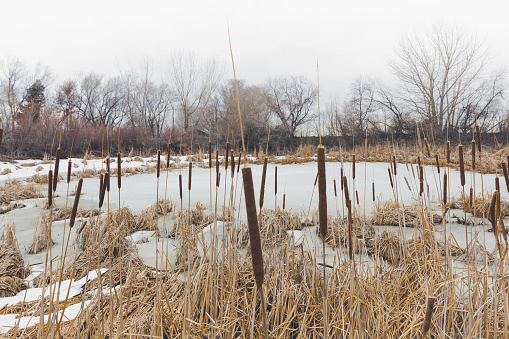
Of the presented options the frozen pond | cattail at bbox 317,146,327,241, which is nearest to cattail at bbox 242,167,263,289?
cattail at bbox 317,146,327,241

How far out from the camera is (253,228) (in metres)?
0.40

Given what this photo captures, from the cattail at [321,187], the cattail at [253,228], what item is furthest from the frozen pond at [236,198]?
the cattail at [253,228]

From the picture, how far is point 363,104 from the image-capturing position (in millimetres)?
18891

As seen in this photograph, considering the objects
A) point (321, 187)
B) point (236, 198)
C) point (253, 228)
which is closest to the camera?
point (253, 228)

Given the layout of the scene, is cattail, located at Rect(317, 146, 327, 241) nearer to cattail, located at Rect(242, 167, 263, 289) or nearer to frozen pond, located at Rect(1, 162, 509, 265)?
cattail, located at Rect(242, 167, 263, 289)

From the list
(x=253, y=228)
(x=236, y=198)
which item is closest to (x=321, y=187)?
(x=253, y=228)

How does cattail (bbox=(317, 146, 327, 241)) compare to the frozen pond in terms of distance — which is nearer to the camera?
cattail (bbox=(317, 146, 327, 241))

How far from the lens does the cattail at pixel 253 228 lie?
0.37 meters

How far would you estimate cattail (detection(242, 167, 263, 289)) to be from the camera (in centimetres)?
37

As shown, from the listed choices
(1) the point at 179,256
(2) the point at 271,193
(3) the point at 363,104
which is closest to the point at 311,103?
(3) the point at 363,104

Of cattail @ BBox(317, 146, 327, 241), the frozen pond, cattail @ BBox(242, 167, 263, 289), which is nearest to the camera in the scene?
cattail @ BBox(242, 167, 263, 289)

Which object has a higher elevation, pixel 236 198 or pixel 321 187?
pixel 321 187

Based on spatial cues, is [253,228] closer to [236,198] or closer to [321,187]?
[321,187]

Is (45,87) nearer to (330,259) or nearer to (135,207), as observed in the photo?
(135,207)
